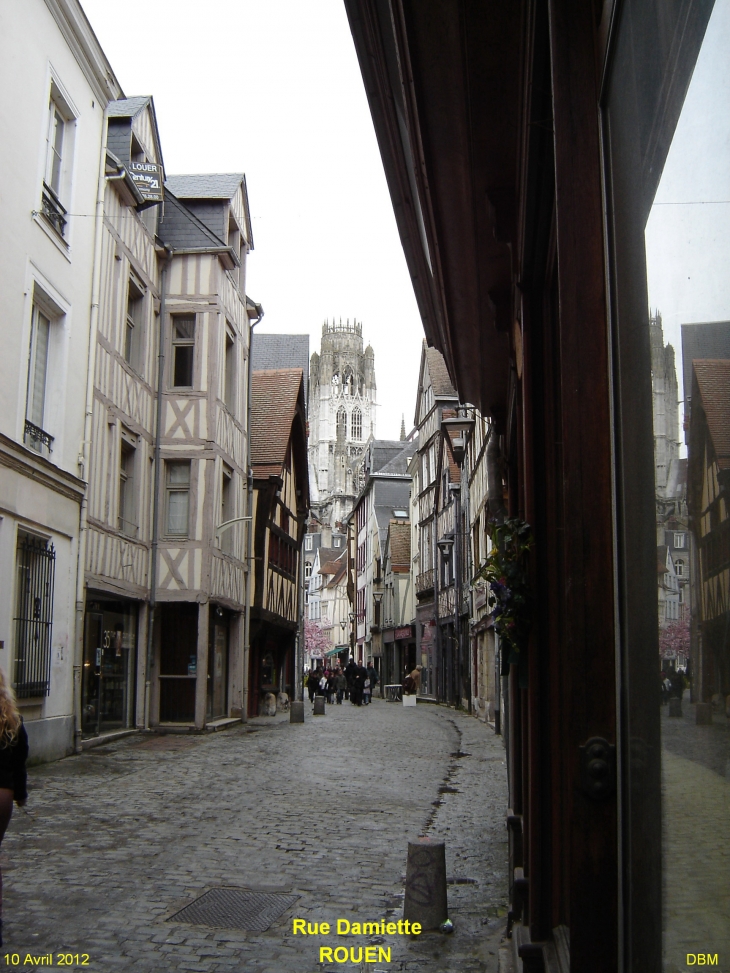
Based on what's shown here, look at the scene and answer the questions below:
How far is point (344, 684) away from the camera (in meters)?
38.5

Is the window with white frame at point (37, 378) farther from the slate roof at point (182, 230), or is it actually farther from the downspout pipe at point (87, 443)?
the slate roof at point (182, 230)

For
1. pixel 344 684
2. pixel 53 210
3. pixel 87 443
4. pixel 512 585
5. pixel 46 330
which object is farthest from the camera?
pixel 344 684

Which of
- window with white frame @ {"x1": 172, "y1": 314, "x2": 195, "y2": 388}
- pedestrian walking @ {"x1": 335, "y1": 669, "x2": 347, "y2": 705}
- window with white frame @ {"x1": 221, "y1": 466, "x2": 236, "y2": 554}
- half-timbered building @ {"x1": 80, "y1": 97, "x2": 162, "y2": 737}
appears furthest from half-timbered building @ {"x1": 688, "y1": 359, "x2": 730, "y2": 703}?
pedestrian walking @ {"x1": 335, "y1": 669, "x2": 347, "y2": 705}

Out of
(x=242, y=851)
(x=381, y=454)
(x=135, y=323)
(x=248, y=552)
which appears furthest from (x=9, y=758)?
(x=381, y=454)

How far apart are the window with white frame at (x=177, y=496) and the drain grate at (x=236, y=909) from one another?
540 inches

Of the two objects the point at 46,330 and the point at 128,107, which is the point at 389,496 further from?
the point at 46,330

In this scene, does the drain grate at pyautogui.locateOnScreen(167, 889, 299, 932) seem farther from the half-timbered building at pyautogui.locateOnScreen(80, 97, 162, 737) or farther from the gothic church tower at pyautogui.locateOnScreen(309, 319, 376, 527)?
the gothic church tower at pyautogui.locateOnScreen(309, 319, 376, 527)

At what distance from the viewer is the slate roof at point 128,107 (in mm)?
17312

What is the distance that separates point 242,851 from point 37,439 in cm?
758

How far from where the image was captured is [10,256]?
11664 millimetres

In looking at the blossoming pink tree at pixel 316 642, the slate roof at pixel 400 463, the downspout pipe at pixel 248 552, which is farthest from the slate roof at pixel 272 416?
the blossoming pink tree at pixel 316 642

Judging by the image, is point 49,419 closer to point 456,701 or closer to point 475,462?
point 475,462

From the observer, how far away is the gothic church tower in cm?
14588

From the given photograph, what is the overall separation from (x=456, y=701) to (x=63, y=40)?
2336cm
